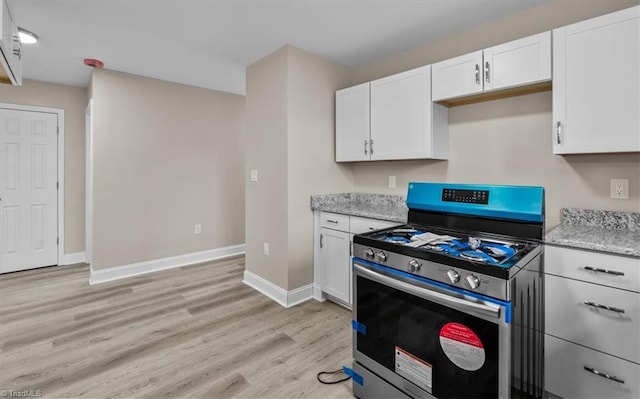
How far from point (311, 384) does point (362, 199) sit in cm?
195

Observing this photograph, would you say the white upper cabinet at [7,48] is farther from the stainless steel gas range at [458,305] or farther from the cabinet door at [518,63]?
the cabinet door at [518,63]

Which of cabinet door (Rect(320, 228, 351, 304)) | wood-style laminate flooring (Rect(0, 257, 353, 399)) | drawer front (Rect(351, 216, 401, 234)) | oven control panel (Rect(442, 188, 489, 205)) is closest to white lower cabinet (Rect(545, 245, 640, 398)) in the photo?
oven control panel (Rect(442, 188, 489, 205))

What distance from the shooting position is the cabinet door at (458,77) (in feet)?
7.09

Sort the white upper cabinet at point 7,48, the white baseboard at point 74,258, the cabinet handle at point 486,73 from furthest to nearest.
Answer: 1. the white baseboard at point 74,258
2. the cabinet handle at point 486,73
3. the white upper cabinet at point 7,48

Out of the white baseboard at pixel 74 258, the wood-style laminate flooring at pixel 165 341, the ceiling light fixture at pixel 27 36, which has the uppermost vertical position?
the ceiling light fixture at pixel 27 36

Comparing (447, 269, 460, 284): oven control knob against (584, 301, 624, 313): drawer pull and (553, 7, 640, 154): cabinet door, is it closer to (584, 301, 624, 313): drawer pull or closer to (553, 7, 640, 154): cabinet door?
(584, 301, 624, 313): drawer pull

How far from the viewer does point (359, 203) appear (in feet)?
11.1

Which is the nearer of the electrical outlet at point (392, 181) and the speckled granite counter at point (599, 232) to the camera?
the speckled granite counter at point (599, 232)

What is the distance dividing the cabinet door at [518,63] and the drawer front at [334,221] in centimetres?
146

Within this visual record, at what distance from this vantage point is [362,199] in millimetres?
3369

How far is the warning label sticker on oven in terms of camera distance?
1.41 metres

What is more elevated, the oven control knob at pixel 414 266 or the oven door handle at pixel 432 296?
the oven control knob at pixel 414 266

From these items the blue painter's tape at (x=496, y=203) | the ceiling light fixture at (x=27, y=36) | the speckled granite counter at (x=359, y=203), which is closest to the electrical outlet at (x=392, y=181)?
the speckled granite counter at (x=359, y=203)

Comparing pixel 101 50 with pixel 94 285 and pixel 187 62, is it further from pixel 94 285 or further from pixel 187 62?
pixel 94 285
